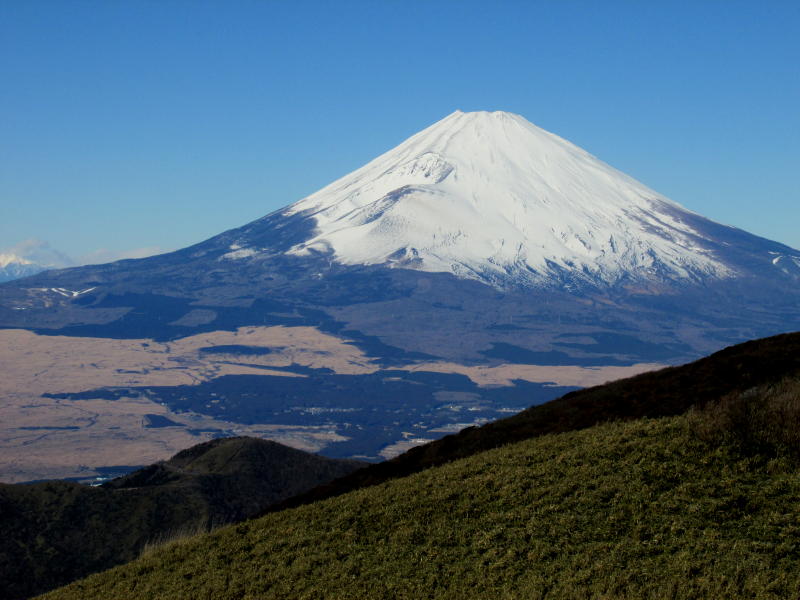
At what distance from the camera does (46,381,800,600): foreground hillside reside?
1548 centimetres

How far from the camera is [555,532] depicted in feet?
57.5

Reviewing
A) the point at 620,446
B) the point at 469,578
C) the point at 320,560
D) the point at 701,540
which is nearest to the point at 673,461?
the point at 620,446

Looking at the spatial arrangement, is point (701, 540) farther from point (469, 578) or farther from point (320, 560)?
point (320, 560)

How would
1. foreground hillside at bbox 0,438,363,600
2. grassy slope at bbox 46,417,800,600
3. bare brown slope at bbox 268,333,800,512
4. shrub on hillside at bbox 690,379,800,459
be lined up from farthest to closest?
foreground hillside at bbox 0,438,363,600
bare brown slope at bbox 268,333,800,512
shrub on hillside at bbox 690,379,800,459
grassy slope at bbox 46,417,800,600

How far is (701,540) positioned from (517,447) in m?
8.63

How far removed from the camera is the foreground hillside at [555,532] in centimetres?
1548

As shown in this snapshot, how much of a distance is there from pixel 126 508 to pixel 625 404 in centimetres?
2312

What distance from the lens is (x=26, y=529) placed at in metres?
36.3

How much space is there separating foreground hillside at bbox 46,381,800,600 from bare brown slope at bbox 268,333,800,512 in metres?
3.39

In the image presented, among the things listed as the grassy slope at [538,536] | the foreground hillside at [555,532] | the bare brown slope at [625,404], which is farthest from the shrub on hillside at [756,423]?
the bare brown slope at [625,404]

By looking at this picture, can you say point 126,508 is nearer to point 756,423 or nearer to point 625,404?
point 625,404

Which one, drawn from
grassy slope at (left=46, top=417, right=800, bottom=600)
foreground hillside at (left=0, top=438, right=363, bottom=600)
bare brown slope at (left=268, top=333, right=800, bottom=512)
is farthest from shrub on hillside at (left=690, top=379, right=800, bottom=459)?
foreground hillside at (left=0, top=438, right=363, bottom=600)

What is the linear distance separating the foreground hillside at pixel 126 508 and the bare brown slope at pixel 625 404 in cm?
764

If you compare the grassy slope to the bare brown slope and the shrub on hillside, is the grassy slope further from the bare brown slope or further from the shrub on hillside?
the bare brown slope
